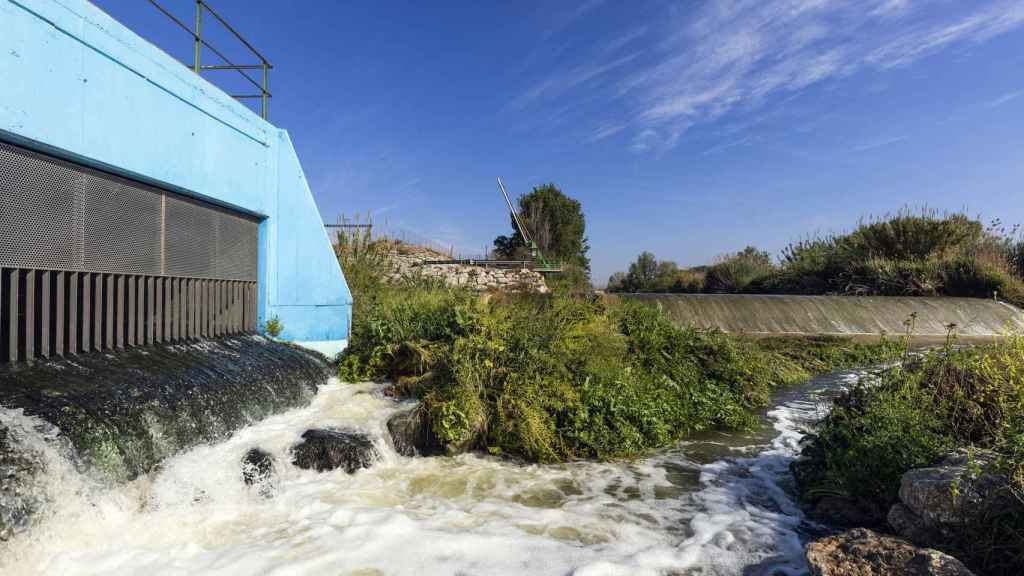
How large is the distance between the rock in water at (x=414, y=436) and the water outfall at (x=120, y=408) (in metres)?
1.38

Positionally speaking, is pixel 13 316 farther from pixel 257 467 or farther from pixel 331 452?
pixel 331 452

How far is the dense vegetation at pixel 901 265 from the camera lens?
563 inches

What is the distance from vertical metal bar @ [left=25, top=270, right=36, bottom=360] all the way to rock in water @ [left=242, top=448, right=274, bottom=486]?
6.58 feet

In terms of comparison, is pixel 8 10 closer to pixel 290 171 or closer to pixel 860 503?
pixel 290 171

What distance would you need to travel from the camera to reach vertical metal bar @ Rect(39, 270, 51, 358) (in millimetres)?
4350

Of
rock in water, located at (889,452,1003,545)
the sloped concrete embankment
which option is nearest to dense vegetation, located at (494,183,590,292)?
the sloped concrete embankment

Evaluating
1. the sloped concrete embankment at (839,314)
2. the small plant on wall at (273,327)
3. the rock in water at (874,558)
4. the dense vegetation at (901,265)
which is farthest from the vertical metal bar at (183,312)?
the dense vegetation at (901,265)

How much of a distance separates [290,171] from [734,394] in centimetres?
744

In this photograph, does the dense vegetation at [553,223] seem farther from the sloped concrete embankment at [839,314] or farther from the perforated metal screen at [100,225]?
the perforated metal screen at [100,225]

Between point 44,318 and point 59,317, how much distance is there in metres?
0.14

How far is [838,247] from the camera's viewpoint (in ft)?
57.4

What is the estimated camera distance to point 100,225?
5004 millimetres

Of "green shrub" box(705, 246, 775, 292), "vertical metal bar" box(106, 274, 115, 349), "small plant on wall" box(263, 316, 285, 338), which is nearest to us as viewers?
"vertical metal bar" box(106, 274, 115, 349)

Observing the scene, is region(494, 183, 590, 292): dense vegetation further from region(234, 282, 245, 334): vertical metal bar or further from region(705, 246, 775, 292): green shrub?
region(234, 282, 245, 334): vertical metal bar
